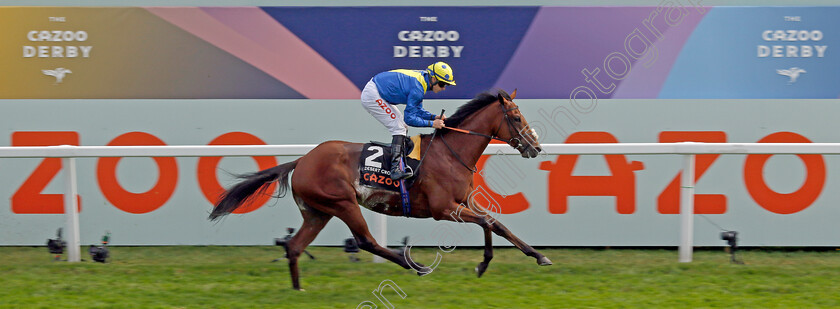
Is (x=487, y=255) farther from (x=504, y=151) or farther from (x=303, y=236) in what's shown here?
(x=303, y=236)

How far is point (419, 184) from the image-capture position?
5.40 metres

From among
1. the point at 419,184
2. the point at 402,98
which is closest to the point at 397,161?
the point at 419,184

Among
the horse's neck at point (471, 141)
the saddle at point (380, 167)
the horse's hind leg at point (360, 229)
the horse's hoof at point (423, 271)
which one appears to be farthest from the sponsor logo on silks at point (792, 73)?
the horse's hind leg at point (360, 229)

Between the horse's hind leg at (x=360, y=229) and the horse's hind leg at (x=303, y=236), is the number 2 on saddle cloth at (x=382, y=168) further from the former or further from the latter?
the horse's hind leg at (x=303, y=236)

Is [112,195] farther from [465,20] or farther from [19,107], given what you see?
[465,20]

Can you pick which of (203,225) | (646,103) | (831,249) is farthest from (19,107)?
(831,249)

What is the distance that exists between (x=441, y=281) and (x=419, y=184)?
0.63 m

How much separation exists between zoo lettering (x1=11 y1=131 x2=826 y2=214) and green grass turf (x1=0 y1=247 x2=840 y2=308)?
376mm

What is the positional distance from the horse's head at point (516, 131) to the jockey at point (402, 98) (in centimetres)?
38

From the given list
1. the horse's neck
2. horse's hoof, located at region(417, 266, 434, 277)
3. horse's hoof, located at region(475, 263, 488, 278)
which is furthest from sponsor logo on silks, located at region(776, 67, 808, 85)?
horse's hoof, located at region(417, 266, 434, 277)

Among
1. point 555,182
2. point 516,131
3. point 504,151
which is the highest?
point 516,131

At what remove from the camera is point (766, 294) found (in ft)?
16.2

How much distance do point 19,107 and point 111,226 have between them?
3.85 ft

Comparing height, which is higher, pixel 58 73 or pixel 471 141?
pixel 58 73
